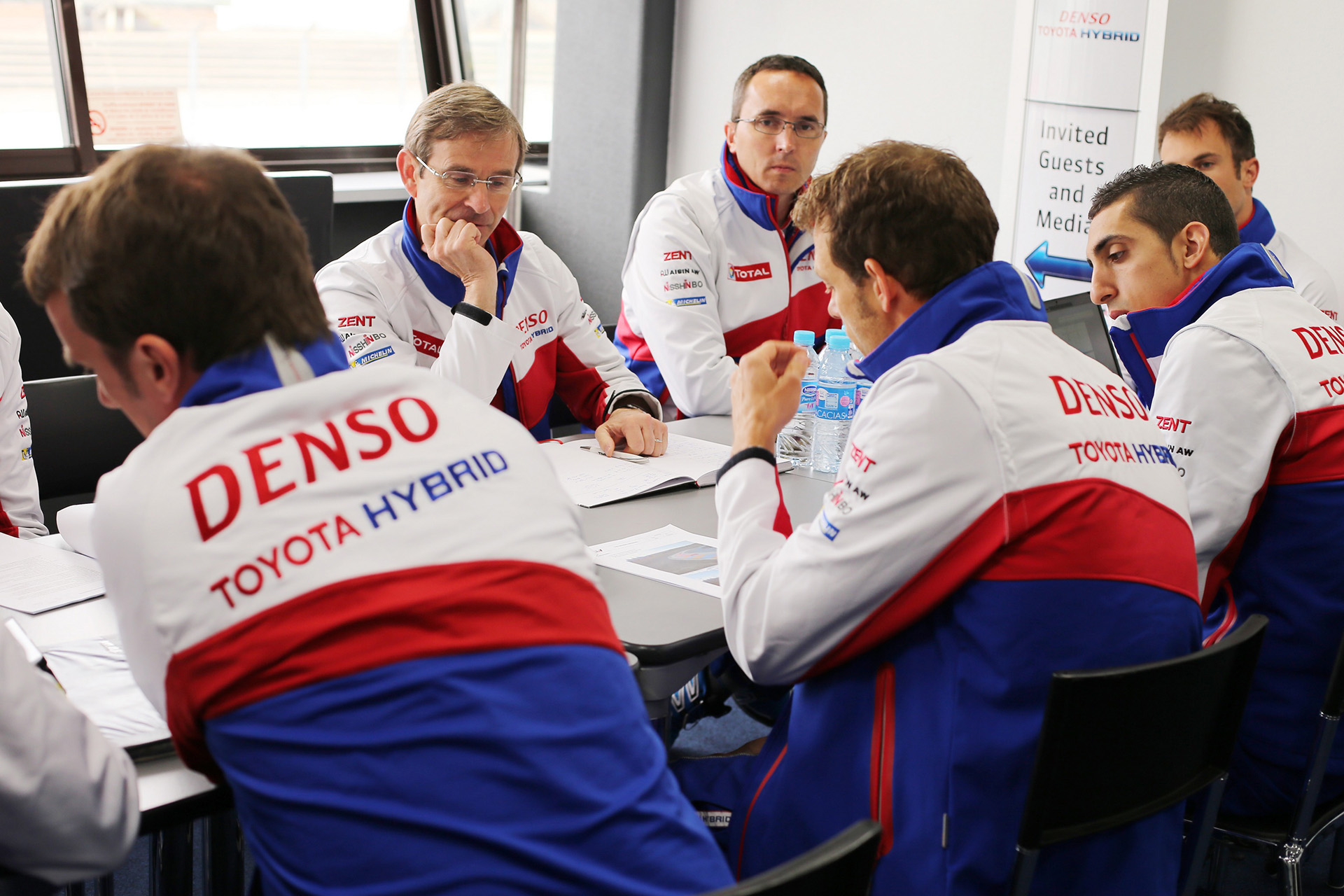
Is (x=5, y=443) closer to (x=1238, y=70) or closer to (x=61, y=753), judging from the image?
(x=61, y=753)

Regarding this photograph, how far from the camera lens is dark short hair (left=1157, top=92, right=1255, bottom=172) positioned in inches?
119

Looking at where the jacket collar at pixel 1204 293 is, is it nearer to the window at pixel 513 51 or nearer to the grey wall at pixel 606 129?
the grey wall at pixel 606 129

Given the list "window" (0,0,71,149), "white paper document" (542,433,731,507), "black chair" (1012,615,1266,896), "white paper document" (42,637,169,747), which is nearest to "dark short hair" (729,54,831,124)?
"white paper document" (542,433,731,507)

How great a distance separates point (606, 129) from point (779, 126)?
215cm

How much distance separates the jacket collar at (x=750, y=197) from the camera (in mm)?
3088

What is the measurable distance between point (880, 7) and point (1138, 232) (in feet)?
9.01

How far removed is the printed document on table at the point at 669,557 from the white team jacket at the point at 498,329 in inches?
23.4

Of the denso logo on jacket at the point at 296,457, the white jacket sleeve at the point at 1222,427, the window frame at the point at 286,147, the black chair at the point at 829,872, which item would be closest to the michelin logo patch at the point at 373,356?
the denso logo on jacket at the point at 296,457

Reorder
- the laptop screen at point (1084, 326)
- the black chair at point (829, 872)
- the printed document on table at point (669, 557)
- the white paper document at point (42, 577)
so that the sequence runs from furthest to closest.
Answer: the laptop screen at point (1084, 326)
the printed document on table at point (669, 557)
the white paper document at point (42, 577)
the black chair at point (829, 872)

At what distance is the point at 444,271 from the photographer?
238 centimetres

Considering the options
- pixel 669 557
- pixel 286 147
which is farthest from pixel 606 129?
pixel 669 557

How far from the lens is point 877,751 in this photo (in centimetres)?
126

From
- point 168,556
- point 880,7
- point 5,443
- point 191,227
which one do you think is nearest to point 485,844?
point 168,556

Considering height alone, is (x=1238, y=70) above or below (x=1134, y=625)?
above
